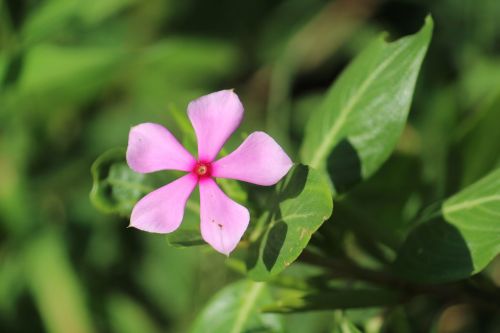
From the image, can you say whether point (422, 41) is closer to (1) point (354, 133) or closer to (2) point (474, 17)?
(1) point (354, 133)

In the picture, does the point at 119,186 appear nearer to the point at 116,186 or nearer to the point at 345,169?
the point at 116,186

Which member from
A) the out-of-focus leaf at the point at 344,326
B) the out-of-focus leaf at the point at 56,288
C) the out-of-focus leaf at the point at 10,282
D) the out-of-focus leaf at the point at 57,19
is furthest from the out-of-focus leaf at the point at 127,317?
the out-of-focus leaf at the point at 344,326

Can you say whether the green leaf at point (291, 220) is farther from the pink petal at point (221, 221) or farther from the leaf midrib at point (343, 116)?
the leaf midrib at point (343, 116)

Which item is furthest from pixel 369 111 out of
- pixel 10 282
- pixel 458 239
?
pixel 10 282

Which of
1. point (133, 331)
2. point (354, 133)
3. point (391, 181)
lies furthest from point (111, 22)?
point (354, 133)

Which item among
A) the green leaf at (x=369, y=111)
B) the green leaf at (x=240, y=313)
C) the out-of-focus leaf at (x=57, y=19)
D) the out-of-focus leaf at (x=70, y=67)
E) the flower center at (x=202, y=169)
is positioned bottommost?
the green leaf at (x=240, y=313)

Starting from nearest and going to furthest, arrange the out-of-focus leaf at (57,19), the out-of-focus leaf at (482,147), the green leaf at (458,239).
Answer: the green leaf at (458,239) → the out-of-focus leaf at (482,147) → the out-of-focus leaf at (57,19)
